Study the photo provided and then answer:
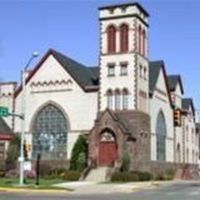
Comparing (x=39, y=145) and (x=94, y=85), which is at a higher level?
(x=94, y=85)

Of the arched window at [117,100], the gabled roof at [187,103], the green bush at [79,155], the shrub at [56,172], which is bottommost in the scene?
the shrub at [56,172]

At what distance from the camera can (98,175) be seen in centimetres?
5788

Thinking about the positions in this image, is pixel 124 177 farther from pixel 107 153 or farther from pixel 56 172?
pixel 56 172

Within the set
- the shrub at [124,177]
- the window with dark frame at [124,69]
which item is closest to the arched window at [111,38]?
the window with dark frame at [124,69]

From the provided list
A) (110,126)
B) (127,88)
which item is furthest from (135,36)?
(110,126)

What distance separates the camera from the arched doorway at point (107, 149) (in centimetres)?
5956

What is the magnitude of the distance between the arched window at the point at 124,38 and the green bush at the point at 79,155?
9.61 meters

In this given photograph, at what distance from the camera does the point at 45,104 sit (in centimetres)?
6544

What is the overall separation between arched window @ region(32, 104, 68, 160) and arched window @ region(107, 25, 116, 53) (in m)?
8.71

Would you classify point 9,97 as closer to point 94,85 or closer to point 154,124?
point 94,85

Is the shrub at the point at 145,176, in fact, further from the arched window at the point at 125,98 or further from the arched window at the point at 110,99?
the arched window at the point at 110,99

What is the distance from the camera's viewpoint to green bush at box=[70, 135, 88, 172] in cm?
6034

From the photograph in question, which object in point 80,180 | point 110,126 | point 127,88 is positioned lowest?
point 80,180

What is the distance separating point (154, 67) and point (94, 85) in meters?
9.81
